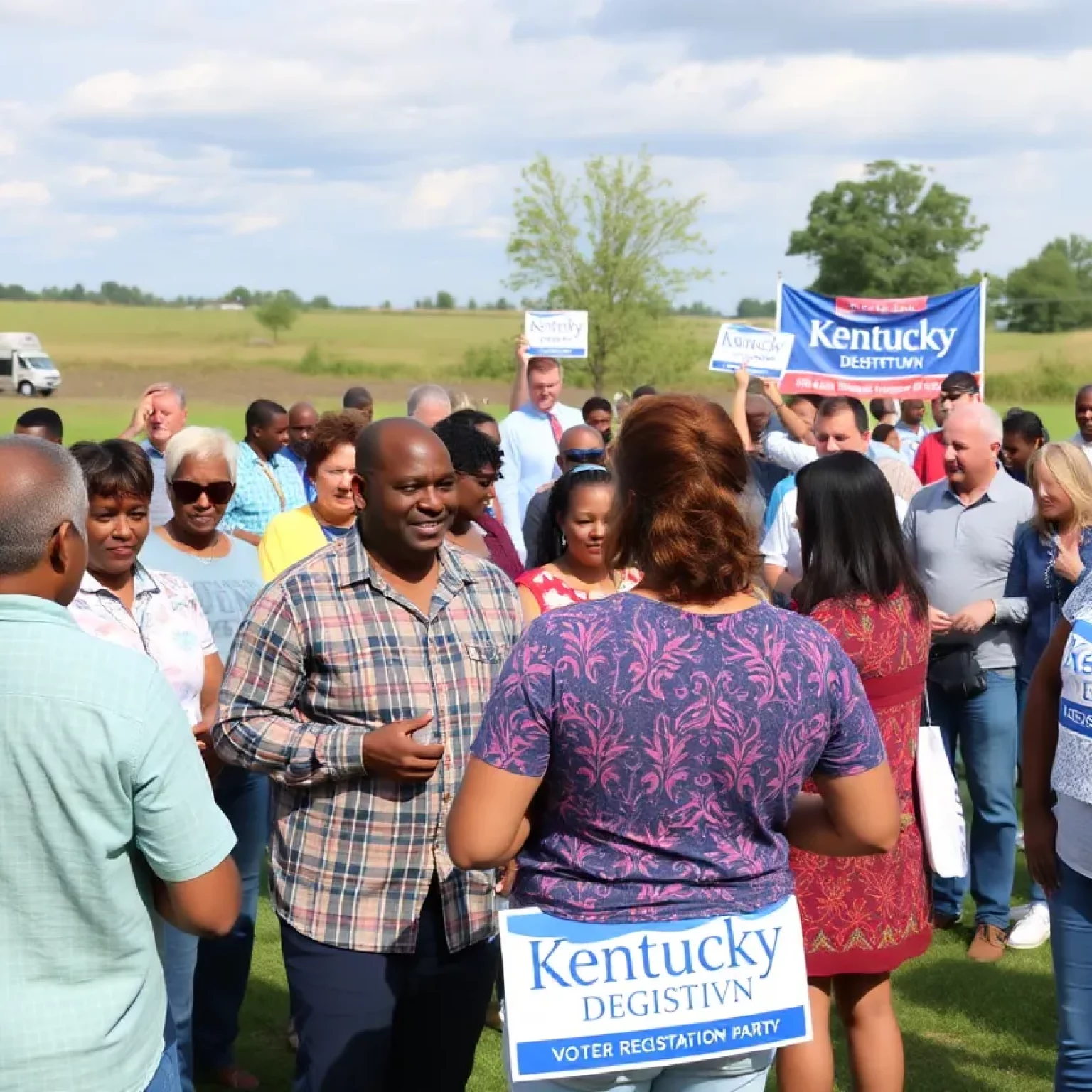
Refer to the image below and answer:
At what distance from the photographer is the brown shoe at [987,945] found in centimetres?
636

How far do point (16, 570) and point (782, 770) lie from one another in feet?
4.63

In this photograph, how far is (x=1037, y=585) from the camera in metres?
6.29

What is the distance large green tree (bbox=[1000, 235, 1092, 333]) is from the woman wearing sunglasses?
10560 cm

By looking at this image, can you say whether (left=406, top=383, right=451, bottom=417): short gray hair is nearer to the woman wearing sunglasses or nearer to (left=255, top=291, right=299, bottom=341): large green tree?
the woman wearing sunglasses

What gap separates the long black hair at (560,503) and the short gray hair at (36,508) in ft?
8.82

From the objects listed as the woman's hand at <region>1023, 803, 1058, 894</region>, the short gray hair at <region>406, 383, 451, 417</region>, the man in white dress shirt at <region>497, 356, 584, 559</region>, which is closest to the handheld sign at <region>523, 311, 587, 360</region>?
the man in white dress shirt at <region>497, 356, 584, 559</region>

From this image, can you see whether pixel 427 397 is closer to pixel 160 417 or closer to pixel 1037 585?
pixel 160 417

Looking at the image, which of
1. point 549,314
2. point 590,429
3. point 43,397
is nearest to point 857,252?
point 43,397

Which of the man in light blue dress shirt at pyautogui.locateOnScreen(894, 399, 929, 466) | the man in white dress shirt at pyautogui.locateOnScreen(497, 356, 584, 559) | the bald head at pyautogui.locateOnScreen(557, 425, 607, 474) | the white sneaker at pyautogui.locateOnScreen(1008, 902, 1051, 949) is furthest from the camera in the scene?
the man in light blue dress shirt at pyautogui.locateOnScreen(894, 399, 929, 466)

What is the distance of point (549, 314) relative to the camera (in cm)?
1494

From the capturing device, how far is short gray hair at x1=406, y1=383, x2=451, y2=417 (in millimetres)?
8945

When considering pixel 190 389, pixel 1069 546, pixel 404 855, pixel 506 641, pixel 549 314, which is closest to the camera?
pixel 404 855

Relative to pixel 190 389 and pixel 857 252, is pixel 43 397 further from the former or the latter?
pixel 857 252

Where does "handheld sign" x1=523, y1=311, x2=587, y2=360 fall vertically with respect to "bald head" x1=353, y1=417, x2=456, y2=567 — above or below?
above
